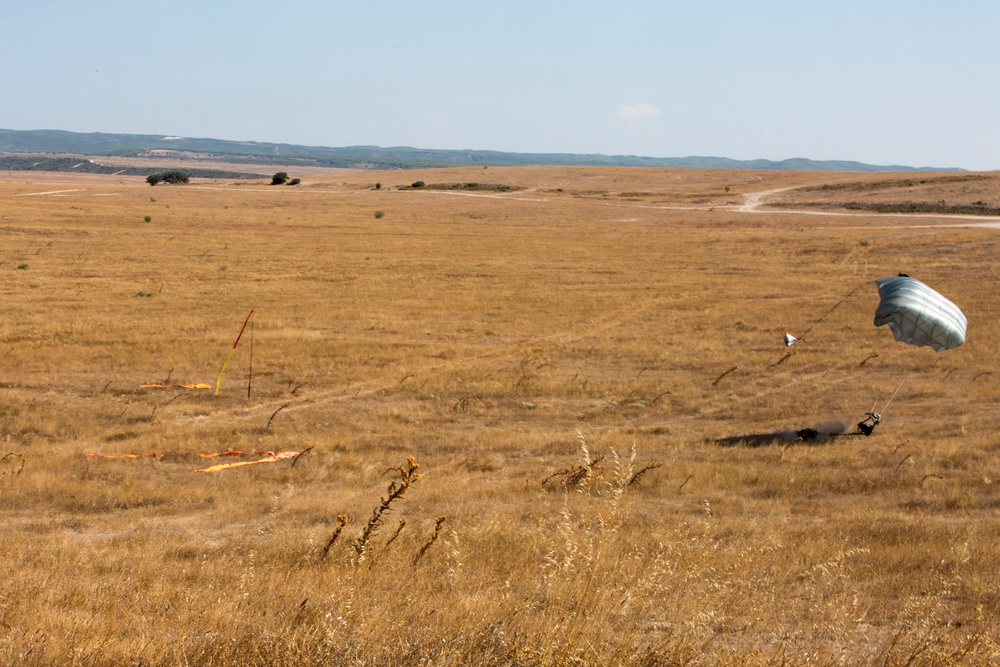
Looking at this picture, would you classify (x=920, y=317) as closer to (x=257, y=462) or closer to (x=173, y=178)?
(x=257, y=462)

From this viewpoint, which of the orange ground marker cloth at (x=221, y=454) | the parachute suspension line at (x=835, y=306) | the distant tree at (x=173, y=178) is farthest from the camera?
the distant tree at (x=173, y=178)

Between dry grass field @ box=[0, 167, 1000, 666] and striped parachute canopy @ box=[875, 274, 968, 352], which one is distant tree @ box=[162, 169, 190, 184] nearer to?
dry grass field @ box=[0, 167, 1000, 666]

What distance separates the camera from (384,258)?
39469 millimetres

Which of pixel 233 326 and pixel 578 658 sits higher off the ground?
pixel 578 658

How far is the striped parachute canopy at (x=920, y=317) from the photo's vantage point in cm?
1280

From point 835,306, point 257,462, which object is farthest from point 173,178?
point 257,462

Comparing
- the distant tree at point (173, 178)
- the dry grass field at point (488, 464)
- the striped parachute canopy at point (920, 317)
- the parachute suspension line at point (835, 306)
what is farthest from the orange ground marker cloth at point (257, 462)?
the distant tree at point (173, 178)

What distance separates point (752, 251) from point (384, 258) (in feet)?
62.6

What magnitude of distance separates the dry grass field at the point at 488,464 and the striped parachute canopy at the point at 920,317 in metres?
1.68

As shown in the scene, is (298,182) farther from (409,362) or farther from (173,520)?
(173,520)

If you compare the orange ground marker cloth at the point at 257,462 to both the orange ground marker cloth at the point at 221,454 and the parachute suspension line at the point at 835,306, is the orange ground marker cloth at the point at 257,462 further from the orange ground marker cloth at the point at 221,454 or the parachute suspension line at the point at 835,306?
the parachute suspension line at the point at 835,306

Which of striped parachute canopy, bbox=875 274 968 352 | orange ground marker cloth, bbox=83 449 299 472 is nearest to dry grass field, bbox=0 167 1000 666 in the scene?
orange ground marker cloth, bbox=83 449 299 472

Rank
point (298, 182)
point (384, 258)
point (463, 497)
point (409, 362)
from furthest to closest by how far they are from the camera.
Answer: point (298, 182) → point (384, 258) → point (409, 362) → point (463, 497)

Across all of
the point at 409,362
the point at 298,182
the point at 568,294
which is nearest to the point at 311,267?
the point at 568,294
